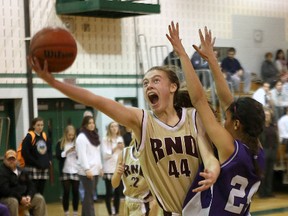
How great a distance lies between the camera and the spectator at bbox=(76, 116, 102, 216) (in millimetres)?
10305

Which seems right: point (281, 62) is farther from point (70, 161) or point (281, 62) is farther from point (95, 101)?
point (95, 101)

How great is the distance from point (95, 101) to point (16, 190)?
570 centimetres

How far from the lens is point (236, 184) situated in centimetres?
392

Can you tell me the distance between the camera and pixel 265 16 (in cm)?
1775

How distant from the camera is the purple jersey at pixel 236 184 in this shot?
3865 millimetres

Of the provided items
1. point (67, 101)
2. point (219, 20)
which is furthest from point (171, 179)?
point (219, 20)

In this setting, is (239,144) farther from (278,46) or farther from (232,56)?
(278,46)

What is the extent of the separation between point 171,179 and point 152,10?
10.3m

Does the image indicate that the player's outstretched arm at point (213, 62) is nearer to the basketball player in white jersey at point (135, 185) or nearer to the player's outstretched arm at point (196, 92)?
the player's outstretched arm at point (196, 92)

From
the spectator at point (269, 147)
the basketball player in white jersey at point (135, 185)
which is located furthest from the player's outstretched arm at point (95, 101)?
the spectator at point (269, 147)

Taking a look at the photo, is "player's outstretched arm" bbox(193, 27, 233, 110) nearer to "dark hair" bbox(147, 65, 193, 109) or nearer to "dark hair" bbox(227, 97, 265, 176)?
"dark hair" bbox(147, 65, 193, 109)

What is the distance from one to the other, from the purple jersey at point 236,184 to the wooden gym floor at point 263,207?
7192 mm

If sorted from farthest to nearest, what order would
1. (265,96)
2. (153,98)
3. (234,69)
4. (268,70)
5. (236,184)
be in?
(268,70) → (234,69) → (265,96) → (153,98) → (236,184)

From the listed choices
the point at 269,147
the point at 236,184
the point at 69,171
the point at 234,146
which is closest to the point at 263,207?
the point at 269,147
